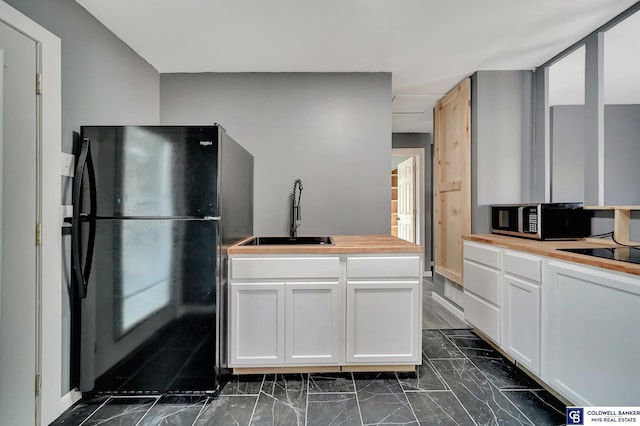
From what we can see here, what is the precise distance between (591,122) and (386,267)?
6.13 ft

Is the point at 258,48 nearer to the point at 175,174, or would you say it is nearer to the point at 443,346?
the point at 175,174

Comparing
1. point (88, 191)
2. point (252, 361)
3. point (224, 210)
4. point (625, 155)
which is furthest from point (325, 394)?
point (625, 155)

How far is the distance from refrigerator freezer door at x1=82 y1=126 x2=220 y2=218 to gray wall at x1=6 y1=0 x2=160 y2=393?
0.21m

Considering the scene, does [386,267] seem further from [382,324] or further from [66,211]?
[66,211]

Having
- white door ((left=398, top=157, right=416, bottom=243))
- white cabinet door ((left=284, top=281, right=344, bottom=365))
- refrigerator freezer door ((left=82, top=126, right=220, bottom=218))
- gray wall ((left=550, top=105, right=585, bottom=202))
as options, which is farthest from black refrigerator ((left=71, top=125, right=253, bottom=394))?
white door ((left=398, top=157, right=416, bottom=243))

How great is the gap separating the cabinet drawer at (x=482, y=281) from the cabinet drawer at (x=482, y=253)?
46mm

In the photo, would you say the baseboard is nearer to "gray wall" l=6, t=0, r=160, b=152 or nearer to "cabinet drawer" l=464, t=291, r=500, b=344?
"cabinet drawer" l=464, t=291, r=500, b=344

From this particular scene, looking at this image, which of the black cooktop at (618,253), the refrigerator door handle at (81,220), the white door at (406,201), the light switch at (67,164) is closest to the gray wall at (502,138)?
the black cooktop at (618,253)

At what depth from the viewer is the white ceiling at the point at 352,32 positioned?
74.5 inches

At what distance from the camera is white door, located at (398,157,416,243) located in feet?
16.7

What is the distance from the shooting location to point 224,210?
1.87 meters

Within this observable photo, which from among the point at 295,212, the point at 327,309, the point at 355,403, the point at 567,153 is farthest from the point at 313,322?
the point at 567,153

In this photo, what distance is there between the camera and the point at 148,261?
5.75 feet

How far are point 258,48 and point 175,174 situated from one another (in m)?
1.30
